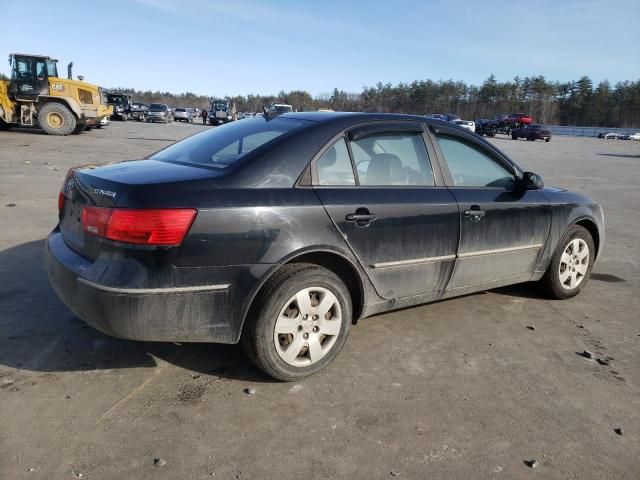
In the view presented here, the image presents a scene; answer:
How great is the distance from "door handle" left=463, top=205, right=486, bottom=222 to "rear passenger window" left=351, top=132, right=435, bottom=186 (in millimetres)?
350

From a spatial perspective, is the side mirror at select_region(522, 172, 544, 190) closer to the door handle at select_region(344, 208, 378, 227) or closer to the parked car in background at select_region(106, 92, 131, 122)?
the door handle at select_region(344, 208, 378, 227)

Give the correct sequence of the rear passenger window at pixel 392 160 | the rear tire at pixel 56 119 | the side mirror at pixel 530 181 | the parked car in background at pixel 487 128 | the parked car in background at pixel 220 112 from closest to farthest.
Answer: the rear passenger window at pixel 392 160, the side mirror at pixel 530 181, the rear tire at pixel 56 119, the parked car in background at pixel 220 112, the parked car in background at pixel 487 128

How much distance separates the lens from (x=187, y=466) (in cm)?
237

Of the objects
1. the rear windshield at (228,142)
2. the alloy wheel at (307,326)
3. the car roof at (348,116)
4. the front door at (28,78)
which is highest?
the front door at (28,78)

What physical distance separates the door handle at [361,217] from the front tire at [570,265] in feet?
7.33

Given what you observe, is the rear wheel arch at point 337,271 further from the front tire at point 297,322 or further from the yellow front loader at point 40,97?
the yellow front loader at point 40,97

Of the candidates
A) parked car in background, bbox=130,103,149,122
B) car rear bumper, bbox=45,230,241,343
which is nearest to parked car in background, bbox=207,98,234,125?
parked car in background, bbox=130,103,149,122

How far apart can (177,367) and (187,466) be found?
95 centimetres

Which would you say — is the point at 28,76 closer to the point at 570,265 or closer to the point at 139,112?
the point at 570,265

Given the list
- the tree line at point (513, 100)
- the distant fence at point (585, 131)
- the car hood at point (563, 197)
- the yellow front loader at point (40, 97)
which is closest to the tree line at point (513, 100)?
the tree line at point (513, 100)

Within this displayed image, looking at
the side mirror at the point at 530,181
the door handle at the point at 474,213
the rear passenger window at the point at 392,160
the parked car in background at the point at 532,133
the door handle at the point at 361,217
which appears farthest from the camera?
the parked car in background at the point at 532,133

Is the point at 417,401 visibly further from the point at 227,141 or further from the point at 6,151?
the point at 6,151

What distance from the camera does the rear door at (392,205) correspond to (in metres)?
3.24

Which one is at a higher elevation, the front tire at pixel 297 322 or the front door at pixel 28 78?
the front door at pixel 28 78
